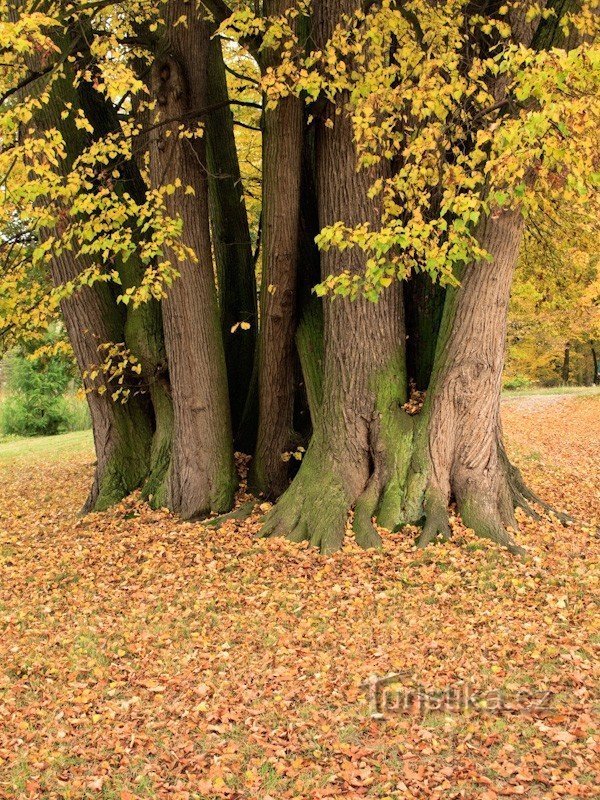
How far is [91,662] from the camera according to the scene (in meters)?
5.42

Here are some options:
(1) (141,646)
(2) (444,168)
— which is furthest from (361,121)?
(1) (141,646)

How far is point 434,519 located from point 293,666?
92.5 inches

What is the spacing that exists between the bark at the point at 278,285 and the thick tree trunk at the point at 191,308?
1.48 feet

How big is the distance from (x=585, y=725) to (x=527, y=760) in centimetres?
46

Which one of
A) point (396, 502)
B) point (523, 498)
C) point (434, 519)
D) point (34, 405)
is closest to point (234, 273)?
A: point (396, 502)

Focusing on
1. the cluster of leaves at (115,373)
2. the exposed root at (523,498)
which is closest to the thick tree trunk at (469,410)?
the exposed root at (523,498)

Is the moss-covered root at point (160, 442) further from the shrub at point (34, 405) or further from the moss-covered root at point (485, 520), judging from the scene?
the shrub at point (34, 405)

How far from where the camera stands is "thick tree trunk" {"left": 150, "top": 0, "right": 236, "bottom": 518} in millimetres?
7809

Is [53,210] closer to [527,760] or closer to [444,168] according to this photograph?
[444,168]

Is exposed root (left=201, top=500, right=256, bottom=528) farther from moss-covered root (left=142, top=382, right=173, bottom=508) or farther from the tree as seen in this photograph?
moss-covered root (left=142, top=382, right=173, bottom=508)

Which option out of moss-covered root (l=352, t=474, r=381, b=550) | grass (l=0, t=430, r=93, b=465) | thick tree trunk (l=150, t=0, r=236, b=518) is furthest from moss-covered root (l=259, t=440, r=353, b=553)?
grass (l=0, t=430, r=93, b=465)

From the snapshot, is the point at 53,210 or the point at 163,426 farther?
the point at 163,426

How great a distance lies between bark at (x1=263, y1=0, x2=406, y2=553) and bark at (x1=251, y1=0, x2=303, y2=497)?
357mm

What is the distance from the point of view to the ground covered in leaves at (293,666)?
13.2 feet
